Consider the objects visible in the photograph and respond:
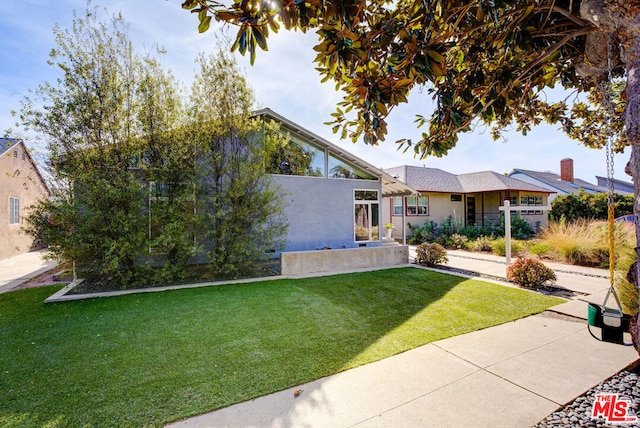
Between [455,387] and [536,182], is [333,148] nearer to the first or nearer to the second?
[455,387]

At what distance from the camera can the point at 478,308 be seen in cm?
564

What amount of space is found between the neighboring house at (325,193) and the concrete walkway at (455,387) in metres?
7.48

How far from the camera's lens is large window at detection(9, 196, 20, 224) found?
549 inches

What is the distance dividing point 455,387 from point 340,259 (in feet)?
22.5

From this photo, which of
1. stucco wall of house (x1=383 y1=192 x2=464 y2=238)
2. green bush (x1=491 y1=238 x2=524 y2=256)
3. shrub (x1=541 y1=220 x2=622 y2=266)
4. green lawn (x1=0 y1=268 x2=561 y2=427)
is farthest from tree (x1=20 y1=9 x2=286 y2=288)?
stucco wall of house (x1=383 y1=192 x2=464 y2=238)

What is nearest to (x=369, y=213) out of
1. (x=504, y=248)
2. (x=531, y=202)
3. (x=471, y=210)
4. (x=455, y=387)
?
(x=504, y=248)

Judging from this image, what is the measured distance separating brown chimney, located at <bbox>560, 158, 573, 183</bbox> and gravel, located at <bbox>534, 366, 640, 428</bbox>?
33965mm

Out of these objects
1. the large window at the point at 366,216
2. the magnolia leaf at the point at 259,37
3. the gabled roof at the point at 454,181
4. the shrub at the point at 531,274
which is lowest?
the shrub at the point at 531,274

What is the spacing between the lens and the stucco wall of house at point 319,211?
35.6ft

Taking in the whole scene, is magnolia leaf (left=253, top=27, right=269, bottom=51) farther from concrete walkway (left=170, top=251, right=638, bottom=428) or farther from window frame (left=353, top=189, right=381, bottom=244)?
window frame (left=353, top=189, right=381, bottom=244)

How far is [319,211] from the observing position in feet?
37.4

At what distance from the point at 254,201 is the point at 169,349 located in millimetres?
5082

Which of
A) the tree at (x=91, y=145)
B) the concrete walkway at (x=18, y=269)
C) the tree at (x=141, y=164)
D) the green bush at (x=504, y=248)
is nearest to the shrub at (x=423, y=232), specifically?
the green bush at (x=504, y=248)

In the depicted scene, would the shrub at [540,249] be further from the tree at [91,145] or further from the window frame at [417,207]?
the tree at [91,145]
